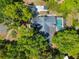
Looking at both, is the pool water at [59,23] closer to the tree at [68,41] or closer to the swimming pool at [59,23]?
the swimming pool at [59,23]

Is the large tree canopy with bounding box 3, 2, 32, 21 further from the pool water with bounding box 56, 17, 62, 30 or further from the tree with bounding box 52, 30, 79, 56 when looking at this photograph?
the tree with bounding box 52, 30, 79, 56

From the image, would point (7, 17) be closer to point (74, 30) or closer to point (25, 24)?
point (25, 24)

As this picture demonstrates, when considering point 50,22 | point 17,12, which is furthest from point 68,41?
point 17,12

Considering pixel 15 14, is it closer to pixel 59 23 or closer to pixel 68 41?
pixel 59 23

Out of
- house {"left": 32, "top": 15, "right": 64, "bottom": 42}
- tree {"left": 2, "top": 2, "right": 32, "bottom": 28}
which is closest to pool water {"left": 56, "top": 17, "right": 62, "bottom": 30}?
house {"left": 32, "top": 15, "right": 64, "bottom": 42}

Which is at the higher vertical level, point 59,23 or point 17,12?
point 17,12

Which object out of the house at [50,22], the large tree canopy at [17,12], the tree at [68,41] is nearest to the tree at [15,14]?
the large tree canopy at [17,12]
